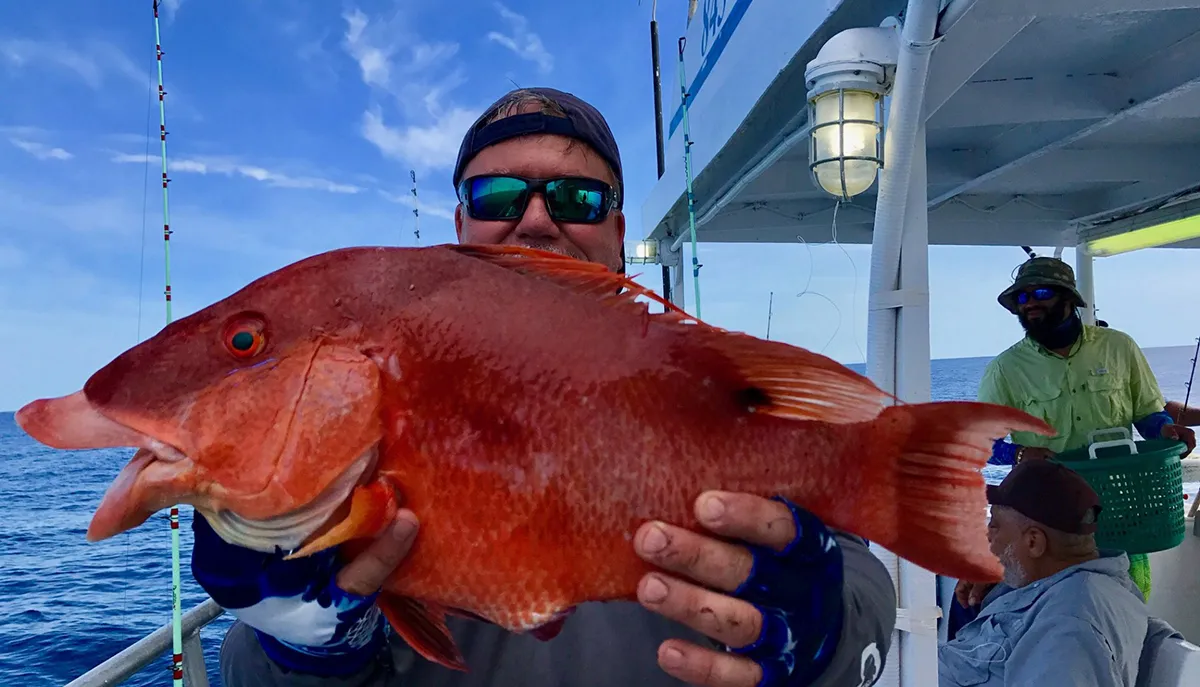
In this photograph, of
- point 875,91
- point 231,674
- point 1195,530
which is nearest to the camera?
point 231,674

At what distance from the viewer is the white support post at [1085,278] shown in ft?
21.8

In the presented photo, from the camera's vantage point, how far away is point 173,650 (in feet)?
8.05

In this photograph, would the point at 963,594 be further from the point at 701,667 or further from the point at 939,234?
the point at 939,234

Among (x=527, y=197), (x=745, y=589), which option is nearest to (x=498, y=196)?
(x=527, y=197)

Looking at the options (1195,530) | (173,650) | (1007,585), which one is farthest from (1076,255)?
(173,650)

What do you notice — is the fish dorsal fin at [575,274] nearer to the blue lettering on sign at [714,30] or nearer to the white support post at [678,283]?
the blue lettering on sign at [714,30]

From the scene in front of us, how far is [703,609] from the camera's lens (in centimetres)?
98

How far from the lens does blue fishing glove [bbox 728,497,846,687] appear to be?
1.01 meters

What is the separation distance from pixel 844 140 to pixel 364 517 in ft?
7.94

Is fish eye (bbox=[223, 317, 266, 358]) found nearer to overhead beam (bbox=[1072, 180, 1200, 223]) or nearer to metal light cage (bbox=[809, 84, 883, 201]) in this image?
metal light cage (bbox=[809, 84, 883, 201])

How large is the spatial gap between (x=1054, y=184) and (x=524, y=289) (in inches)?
239

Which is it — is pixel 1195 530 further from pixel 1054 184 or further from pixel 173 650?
pixel 173 650

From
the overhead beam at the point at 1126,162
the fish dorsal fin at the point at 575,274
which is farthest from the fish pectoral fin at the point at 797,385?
the overhead beam at the point at 1126,162

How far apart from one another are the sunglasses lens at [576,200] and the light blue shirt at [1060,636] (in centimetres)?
286
